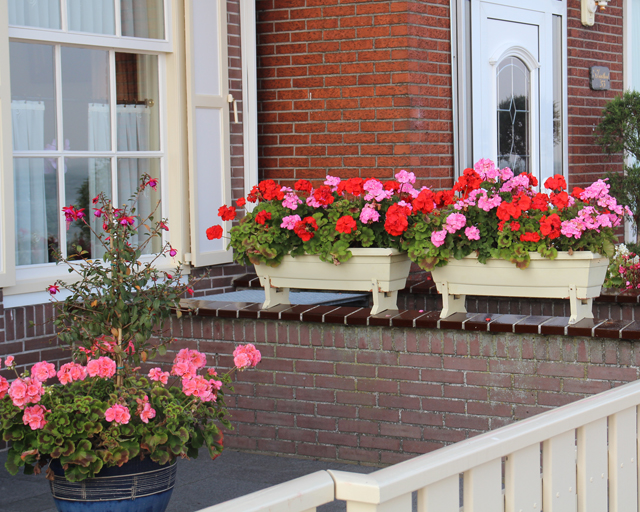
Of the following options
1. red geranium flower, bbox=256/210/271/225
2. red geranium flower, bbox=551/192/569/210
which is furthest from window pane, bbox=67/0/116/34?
red geranium flower, bbox=551/192/569/210

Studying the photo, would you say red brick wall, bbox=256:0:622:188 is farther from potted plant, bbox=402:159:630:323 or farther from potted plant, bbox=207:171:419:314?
potted plant, bbox=402:159:630:323

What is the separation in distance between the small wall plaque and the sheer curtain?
160 inches

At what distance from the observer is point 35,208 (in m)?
5.05

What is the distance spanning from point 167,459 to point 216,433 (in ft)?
0.80

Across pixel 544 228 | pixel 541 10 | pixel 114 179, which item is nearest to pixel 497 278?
pixel 544 228

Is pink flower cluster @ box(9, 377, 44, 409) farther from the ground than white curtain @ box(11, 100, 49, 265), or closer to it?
closer to it

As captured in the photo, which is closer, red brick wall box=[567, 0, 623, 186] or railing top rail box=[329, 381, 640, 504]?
railing top rail box=[329, 381, 640, 504]

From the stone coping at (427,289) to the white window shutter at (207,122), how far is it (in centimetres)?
21

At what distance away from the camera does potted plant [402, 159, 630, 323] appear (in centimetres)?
396

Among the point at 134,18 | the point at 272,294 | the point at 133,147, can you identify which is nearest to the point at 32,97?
the point at 133,147

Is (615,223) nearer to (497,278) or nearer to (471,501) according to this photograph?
(497,278)

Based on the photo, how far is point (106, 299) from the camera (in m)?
3.84

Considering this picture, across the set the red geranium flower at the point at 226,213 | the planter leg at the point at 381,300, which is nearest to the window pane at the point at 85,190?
the red geranium flower at the point at 226,213

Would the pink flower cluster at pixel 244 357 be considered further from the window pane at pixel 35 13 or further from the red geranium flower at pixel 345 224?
the window pane at pixel 35 13
